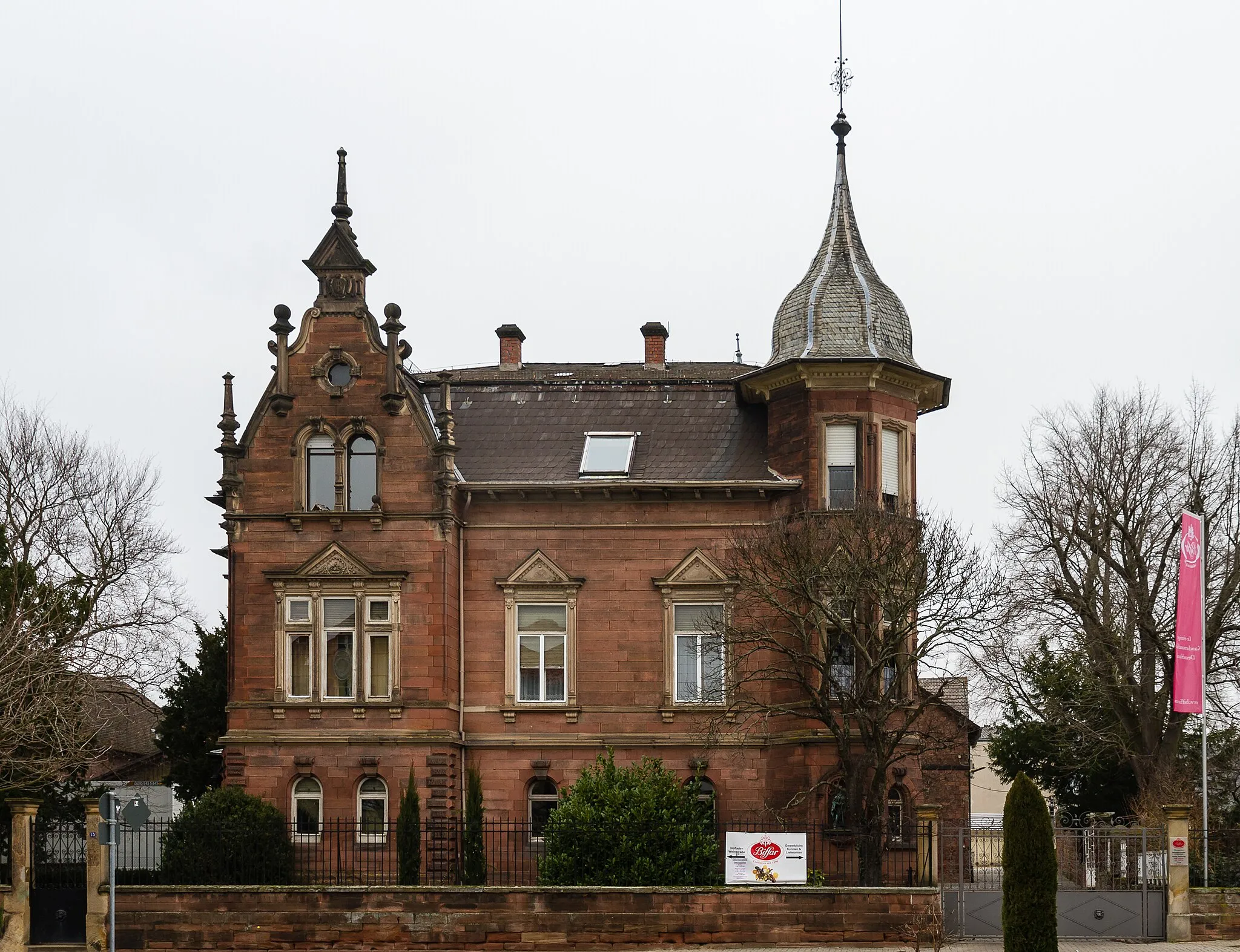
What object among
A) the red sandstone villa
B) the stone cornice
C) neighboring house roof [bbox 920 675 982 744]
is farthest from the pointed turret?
neighboring house roof [bbox 920 675 982 744]

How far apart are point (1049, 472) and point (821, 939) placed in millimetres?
17438

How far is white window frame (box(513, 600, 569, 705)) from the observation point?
36.3 m

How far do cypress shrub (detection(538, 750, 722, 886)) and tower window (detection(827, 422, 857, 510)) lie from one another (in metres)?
8.01

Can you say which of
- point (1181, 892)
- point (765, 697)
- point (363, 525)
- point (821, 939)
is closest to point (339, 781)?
point (363, 525)

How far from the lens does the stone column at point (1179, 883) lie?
2941 centimetres

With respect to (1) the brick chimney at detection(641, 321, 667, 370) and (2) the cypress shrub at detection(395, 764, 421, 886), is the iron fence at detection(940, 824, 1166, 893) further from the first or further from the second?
(1) the brick chimney at detection(641, 321, 667, 370)

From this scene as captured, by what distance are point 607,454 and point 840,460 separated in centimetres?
508

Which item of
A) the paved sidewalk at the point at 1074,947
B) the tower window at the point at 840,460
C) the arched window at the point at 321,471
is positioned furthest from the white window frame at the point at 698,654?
the paved sidewalk at the point at 1074,947

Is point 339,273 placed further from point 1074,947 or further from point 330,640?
point 1074,947

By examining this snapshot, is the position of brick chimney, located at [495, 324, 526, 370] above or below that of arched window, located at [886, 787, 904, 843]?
above

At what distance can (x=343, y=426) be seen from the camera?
36062 millimetres

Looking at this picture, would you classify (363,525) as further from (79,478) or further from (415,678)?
(79,478)

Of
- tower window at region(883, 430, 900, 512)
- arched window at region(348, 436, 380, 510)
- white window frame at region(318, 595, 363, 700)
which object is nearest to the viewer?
white window frame at region(318, 595, 363, 700)

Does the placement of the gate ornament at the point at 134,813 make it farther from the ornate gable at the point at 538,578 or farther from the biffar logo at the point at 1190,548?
the biffar logo at the point at 1190,548
